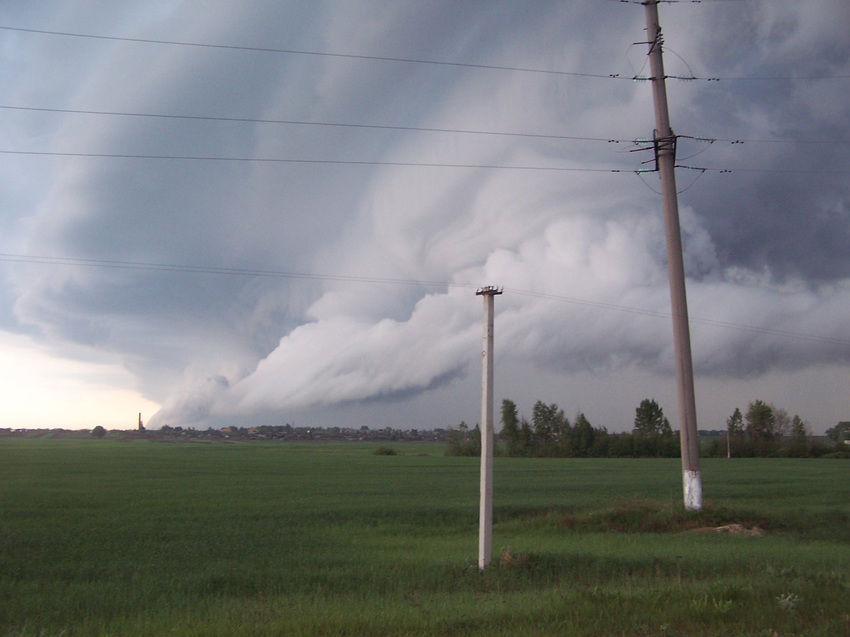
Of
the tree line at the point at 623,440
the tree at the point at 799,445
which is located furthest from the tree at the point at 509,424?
the tree at the point at 799,445

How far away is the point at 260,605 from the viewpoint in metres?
12.2

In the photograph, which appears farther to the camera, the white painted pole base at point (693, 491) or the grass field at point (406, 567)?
the white painted pole base at point (693, 491)

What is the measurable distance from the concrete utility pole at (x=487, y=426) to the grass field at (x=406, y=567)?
2.81 ft

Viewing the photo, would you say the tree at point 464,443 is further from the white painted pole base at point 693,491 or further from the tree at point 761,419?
the white painted pole base at point 693,491

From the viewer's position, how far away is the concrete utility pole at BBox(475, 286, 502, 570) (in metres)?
14.5

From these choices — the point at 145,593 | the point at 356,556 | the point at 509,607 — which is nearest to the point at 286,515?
the point at 356,556

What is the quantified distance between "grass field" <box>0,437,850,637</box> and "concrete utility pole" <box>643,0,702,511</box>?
173 centimetres

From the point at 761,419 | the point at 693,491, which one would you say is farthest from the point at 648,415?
the point at 693,491

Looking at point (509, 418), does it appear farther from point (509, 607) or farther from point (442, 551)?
point (509, 607)

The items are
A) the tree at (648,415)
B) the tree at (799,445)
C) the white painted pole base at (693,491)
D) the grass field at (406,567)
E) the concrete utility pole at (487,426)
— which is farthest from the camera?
the tree at (648,415)

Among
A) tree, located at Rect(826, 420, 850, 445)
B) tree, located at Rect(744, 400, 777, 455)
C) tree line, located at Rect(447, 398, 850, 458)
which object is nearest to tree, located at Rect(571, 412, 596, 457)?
tree line, located at Rect(447, 398, 850, 458)

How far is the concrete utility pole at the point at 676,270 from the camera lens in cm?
2317

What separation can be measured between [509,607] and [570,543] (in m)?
10.8

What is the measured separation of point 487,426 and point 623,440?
120300mm
